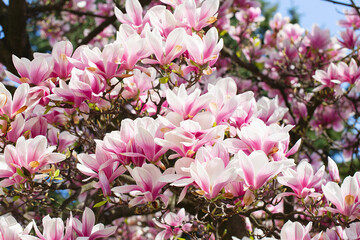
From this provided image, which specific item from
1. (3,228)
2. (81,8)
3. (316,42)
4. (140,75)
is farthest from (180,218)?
(81,8)

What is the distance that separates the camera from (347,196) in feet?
4.11

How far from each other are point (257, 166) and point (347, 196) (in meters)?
0.33

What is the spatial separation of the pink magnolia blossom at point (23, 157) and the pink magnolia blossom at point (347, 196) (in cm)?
92

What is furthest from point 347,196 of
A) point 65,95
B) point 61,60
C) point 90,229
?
point 61,60

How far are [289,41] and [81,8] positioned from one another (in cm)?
234

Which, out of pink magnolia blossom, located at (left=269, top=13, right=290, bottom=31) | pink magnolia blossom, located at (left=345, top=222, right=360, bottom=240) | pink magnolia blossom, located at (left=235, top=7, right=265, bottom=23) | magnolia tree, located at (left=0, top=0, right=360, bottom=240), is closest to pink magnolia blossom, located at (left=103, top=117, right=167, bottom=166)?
magnolia tree, located at (left=0, top=0, right=360, bottom=240)

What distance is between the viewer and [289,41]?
140 inches

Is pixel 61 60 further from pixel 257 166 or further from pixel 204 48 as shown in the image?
pixel 257 166

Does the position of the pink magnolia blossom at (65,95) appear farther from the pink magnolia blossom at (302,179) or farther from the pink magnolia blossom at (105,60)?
the pink magnolia blossom at (302,179)

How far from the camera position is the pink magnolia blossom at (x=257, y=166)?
114cm

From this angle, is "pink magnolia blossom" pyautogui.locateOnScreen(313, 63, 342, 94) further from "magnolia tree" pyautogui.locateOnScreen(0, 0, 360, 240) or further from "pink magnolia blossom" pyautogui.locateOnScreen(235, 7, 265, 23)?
"pink magnolia blossom" pyautogui.locateOnScreen(235, 7, 265, 23)

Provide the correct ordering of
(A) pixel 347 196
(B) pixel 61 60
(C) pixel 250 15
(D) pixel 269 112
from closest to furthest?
(A) pixel 347 196, (B) pixel 61 60, (D) pixel 269 112, (C) pixel 250 15

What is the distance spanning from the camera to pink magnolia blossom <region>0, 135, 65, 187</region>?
1270mm

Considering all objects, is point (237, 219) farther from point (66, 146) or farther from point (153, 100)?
point (66, 146)
